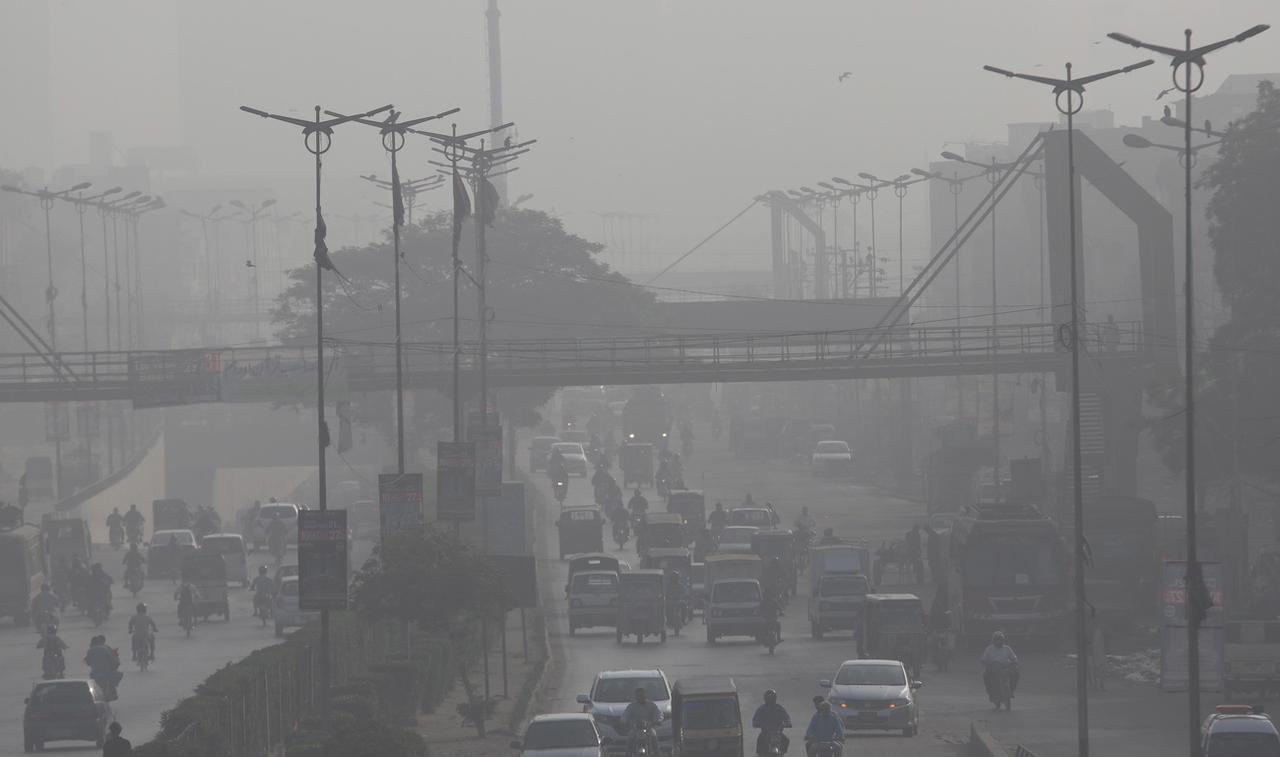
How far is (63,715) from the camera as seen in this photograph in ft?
110

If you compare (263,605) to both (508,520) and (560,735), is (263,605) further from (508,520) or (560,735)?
(560,735)

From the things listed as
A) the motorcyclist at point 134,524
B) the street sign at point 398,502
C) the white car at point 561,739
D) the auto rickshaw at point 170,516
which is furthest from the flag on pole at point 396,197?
the auto rickshaw at point 170,516

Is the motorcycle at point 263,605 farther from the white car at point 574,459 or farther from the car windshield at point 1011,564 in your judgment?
the white car at point 574,459

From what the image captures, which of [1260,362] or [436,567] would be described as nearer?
[436,567]

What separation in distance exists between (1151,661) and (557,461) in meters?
54.5

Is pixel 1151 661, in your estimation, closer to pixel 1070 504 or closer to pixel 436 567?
pixel 436 567

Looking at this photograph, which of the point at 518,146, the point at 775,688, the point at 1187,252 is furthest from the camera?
the point at 518,146

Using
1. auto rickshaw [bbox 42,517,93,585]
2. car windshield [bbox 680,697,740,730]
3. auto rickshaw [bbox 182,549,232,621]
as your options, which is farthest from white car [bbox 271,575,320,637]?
car windshield [bbox 680,697,740,730]

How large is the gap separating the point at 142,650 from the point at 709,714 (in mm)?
20808

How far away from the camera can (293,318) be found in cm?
10506

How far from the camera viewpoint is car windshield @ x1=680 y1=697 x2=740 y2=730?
93.8 ft

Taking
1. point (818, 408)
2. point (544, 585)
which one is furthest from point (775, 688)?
point (818, 408)

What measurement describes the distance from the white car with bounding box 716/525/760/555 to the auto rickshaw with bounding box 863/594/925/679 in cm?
2171

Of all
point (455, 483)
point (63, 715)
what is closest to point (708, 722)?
point (63, 715)
